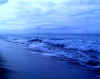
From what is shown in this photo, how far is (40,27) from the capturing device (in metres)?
2.28

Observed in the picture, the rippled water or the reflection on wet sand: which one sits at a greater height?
the rippled water

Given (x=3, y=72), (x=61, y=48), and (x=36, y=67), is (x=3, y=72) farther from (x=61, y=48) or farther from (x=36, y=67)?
(x=61, y=48)

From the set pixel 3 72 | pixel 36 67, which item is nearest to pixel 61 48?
pixel 36 67

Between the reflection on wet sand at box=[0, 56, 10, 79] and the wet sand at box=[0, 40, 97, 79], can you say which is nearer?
the wet sand at box=[0, 40, 97, 79]

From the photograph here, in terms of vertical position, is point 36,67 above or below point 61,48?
below

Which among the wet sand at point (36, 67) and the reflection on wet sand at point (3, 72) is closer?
the wet sand at point (36, 67)

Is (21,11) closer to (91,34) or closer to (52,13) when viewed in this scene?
(52,13)

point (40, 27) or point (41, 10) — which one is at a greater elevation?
point (41, 10)

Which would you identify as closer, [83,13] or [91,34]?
[91,34]

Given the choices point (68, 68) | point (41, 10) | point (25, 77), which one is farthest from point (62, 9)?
point (25, 77)

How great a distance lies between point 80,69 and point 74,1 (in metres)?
0.72

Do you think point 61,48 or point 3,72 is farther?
point 61,48

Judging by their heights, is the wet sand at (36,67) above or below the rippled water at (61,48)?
below

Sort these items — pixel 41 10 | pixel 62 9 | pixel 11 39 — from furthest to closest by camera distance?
pixel 11 39 → pixel 41 10 → pixel 62 9
